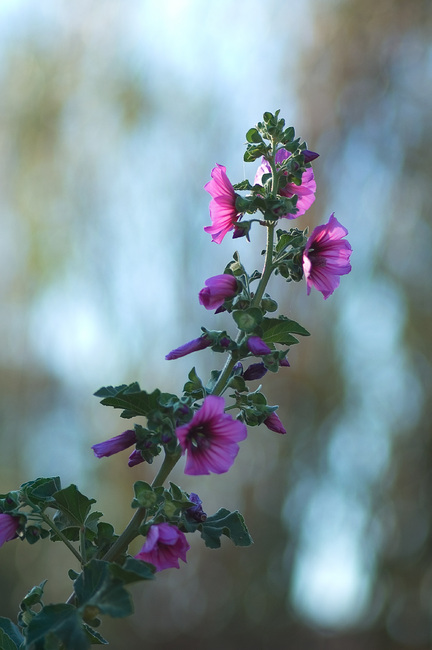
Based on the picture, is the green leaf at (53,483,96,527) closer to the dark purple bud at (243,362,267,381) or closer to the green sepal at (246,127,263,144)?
the dark purple bud at (243,362,267,381)

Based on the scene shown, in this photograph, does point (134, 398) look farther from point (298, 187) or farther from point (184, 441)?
point (298, 187)

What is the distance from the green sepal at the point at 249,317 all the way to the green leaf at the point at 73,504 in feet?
0.54

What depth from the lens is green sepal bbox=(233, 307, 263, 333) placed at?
18.2 inches

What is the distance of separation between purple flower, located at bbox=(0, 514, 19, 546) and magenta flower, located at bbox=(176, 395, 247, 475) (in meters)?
0.13

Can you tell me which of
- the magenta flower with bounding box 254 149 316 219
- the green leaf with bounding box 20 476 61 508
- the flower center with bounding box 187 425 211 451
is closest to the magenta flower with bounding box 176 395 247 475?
the flower center with bounding box 187 425 211 451

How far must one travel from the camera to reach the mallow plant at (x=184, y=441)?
0.42 metres

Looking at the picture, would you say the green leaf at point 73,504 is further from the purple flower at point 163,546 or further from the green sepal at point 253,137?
the green sepal at point 253,137

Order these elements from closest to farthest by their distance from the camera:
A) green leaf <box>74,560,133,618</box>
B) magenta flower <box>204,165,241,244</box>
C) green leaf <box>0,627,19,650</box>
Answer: green leaf <box>74,560,133,618</box>, green leaf <box>0,627,19,650</box>, magenta flower <box>204,165,241,244</box>

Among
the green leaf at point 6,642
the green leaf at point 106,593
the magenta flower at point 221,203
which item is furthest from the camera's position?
the magenta flower at point 221,203

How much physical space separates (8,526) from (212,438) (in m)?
0.15

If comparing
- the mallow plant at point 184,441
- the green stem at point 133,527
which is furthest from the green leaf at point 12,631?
the green stem at point 133,527

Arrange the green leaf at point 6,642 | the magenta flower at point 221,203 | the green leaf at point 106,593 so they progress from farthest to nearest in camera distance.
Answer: the magenta flower at point 221,203 < the green leaf at point 6,642 < the green leaf at point 106,593

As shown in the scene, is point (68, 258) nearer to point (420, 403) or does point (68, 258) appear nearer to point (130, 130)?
point (130, 130)

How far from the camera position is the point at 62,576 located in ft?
13.3
